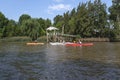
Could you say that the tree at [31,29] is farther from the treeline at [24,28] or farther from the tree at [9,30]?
the tree at [9,30]

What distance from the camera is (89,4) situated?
139 m

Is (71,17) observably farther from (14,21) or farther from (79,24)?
(14,21)

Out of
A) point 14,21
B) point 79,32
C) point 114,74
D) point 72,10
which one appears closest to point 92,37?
point 79,32

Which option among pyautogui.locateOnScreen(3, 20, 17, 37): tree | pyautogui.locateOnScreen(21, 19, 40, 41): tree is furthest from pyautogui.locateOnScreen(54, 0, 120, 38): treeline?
pyautogui.locateOnScreen(3, 20, 17, 37): tree

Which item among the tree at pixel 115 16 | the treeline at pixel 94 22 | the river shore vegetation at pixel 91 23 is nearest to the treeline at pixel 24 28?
the river shore vegetation at pixel 91 23

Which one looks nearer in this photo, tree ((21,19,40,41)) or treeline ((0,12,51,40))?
tree ((21,19,40,41))

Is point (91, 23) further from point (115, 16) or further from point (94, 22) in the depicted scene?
point (115, 16)

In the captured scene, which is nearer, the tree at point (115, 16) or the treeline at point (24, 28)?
the tree at point (115, 16)

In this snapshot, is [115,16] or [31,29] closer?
[31,29]

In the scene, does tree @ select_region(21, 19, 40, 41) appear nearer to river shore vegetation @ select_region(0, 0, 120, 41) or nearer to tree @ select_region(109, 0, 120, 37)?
river shore vegetation @ select_region(0, 0, 120, 41)

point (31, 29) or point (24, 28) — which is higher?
point (24, 28)

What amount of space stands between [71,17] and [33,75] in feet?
396

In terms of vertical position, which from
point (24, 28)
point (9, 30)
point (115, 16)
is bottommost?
point (9, 30)

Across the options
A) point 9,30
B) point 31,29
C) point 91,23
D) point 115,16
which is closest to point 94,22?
point 91,23
